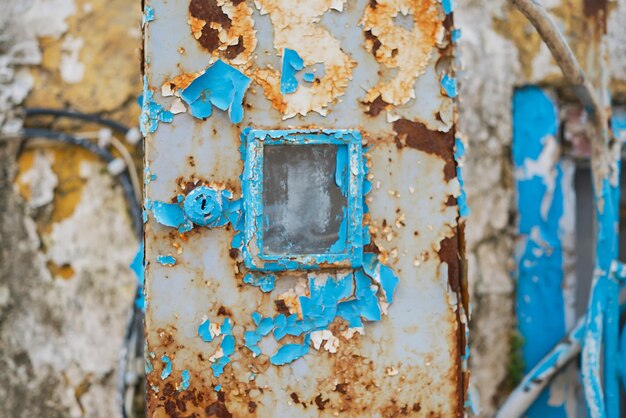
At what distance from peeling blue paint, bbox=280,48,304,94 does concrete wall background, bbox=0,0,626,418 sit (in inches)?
30.1

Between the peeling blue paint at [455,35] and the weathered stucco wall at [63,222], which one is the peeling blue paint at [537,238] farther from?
the weathered stucco wall at [63,222]

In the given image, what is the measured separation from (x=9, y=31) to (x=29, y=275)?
0.62 meters

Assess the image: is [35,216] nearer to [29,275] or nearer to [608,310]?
[29,275]

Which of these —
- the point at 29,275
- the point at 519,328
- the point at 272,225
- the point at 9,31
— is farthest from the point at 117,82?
the point at 519,328

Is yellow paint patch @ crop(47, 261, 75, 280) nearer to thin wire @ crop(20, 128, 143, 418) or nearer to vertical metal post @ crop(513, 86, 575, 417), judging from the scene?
thin wire @ crop(20, 128, 143, 418)

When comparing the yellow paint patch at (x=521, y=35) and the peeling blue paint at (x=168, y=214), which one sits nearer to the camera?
the peeling blue paint at (x=168, y=214)

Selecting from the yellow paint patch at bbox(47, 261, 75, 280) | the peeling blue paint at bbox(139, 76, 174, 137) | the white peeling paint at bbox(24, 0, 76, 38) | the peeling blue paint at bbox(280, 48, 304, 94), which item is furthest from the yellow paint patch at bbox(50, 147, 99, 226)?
the peeling blue paint at bbox(280, 48, 304, 94)

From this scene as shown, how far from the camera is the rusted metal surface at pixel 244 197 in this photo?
978 mm

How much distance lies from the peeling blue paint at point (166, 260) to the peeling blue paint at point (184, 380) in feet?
0.55

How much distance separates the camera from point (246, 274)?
0.99 metres

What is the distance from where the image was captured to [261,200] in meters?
0.97

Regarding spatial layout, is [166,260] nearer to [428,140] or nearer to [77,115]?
[428,140]

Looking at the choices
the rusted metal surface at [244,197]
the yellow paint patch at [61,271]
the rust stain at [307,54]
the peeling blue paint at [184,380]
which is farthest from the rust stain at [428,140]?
the yellow paint patch at [61,271]

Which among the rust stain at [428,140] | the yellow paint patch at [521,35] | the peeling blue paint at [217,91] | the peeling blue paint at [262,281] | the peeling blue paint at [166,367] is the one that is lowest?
the peeling blue paint at [166,367]
